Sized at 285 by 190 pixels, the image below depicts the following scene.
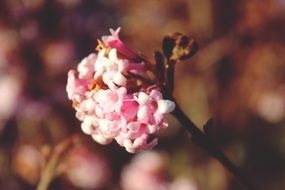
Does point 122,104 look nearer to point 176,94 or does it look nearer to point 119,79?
point 119,79

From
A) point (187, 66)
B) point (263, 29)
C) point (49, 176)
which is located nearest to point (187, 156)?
point (187, 66)

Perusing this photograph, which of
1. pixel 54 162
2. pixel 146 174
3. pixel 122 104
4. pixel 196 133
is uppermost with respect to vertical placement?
pixel 122 104

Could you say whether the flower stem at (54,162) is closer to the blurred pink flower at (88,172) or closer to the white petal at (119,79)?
the white petal at (119,79)

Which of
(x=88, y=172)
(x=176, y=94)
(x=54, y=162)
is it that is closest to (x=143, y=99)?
(x=54, y=162)

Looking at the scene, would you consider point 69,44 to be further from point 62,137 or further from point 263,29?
point 263,29

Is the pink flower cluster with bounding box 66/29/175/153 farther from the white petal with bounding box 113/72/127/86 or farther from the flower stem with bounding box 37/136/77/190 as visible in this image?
the flower stem with bounding box 37/136/77/190

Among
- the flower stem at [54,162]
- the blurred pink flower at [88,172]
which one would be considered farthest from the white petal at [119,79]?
the blurred pink flower at [88,172]

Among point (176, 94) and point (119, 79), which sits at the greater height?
point (119, 79)
